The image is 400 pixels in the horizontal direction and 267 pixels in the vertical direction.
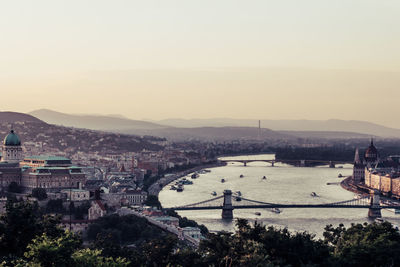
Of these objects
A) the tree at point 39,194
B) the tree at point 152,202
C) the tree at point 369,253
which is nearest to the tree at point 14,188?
the tree at point 39,194

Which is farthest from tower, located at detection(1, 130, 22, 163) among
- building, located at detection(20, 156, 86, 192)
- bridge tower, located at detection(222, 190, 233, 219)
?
bridge tower, located at detection(222, 190, 233, 219)

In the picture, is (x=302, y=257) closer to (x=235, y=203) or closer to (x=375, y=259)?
(x=375, y=259)

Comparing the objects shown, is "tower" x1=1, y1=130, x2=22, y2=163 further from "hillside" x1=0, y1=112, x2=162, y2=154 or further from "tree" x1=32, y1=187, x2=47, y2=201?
"hillside" x1=0, y1=112, x2=162, y2=154

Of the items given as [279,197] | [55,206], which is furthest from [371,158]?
[55,206]

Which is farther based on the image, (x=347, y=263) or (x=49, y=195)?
(x=49, y=195)

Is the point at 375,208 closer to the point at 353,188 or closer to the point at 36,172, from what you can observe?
the point at 353,188

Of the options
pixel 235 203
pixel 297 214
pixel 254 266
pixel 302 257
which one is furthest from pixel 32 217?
pixel 235 203

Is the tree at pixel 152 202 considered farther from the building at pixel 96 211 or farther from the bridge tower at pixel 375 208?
the bridge tower at pixel 375 208
